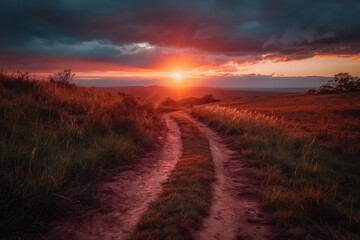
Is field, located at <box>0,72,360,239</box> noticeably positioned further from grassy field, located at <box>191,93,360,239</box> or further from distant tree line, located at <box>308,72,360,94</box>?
distant tree line, located at <box>308,72,360,94</box>

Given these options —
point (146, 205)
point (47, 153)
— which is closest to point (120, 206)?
point (146, 205)

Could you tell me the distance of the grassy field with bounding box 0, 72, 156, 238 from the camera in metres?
3.38

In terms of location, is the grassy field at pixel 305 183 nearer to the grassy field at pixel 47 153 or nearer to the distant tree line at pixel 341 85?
the grassy field at pixel 47 153

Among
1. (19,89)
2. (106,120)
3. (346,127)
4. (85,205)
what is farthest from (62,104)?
(346,127)

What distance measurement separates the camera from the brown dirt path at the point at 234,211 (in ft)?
12.4

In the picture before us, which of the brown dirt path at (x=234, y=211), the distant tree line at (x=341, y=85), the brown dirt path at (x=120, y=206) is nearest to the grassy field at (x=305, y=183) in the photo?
the brown dirt path at (x=234, y=211)

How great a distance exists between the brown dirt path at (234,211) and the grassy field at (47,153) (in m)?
2.50

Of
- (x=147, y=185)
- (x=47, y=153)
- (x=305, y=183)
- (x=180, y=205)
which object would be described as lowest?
(x=305, y=183)

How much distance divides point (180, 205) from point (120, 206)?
4.07 ft

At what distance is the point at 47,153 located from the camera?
5.16 meters

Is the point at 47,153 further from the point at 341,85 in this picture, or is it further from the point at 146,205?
the point at 341,85

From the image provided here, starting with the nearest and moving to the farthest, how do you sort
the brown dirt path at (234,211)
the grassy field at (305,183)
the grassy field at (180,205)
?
the grassy field at (180,205), the brown dirt path at (234,211), the grassy field at (305,183)

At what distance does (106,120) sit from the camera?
899 centimetres

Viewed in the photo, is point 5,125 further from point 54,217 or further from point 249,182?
point 249,182
